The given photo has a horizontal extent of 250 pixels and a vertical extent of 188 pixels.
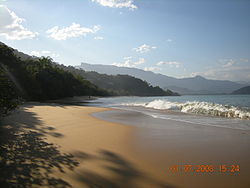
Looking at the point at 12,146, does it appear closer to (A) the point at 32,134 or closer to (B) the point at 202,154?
(A) the point at 32,134

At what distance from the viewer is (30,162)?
373 cm

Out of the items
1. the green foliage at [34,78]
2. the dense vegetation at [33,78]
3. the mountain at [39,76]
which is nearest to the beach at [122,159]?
the mountain at [39,76]

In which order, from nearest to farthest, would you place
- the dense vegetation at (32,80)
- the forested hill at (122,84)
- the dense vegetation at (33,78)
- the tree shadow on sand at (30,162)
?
the tree shadow on sand at (30,162) → the dense vegetation at (32,80) → the dense vegetation at (33,78) → the forested hill at (122,84)

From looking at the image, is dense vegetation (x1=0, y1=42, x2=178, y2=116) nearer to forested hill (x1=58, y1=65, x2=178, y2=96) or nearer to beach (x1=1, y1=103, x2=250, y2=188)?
beach (x1=1, y1=103, x2=250, y2=188)

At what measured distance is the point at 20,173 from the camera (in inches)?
127

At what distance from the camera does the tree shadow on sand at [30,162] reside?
298 cm

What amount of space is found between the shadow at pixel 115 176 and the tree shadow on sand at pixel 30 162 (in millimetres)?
353

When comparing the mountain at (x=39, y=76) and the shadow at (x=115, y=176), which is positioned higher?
the mountain at (x=39, y=76)
